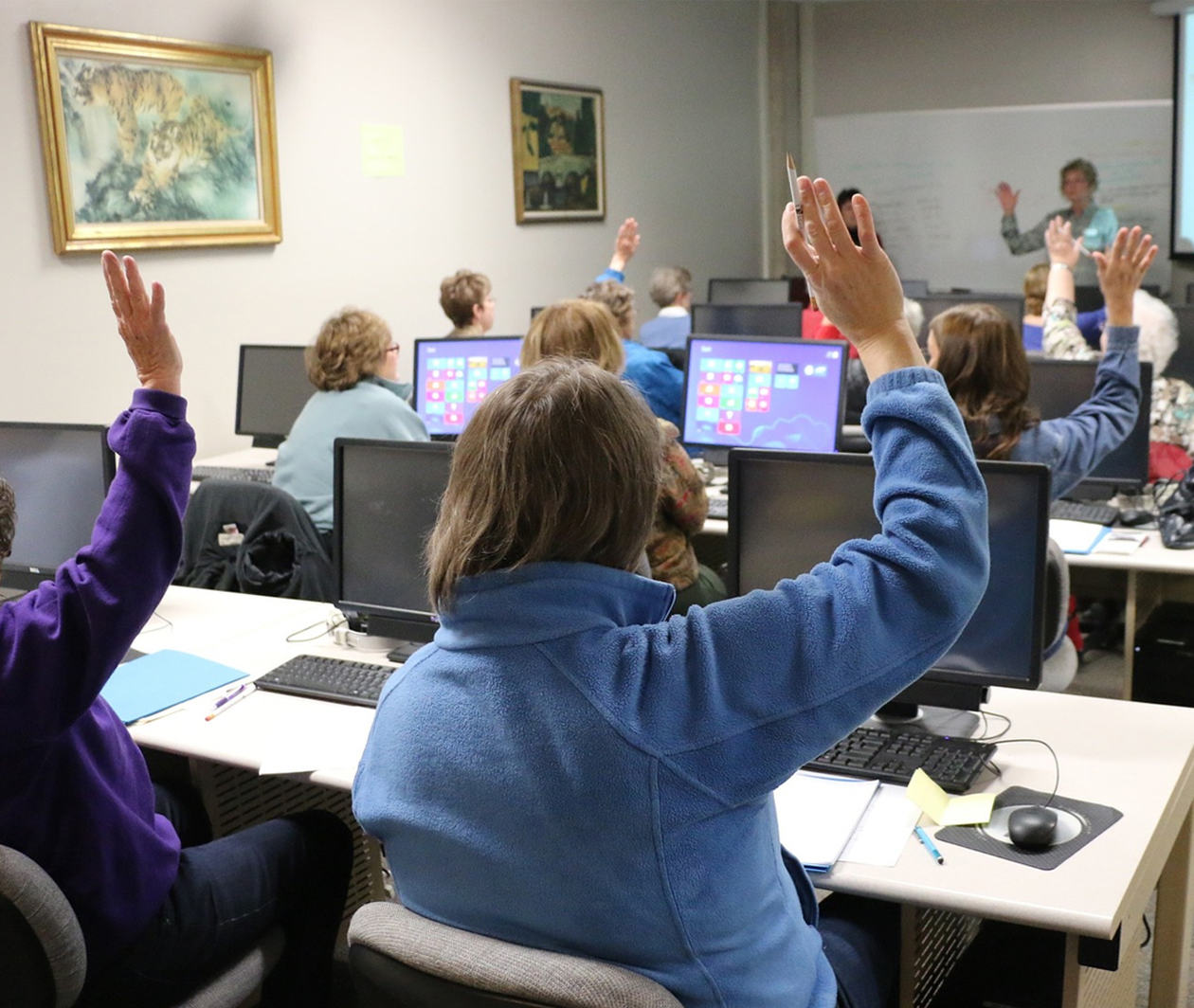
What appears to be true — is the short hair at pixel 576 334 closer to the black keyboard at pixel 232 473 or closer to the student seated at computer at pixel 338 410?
the student seated at computer at pixel 338 410

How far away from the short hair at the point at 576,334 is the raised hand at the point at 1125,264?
3.90 ft

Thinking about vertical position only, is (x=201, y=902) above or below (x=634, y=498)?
below

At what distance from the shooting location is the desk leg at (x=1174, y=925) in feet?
6.61

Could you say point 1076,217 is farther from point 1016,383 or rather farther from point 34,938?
point 34,938

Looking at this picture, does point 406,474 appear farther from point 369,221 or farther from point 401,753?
point 369,221

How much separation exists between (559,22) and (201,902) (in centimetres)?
592

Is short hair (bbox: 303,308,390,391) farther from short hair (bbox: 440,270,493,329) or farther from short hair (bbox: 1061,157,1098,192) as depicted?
short hair (bbox: 1061,157,1098,192)

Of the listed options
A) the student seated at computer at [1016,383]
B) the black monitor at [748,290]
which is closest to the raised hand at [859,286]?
the student seated at computer at [1016,383]

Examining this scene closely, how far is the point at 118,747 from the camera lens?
179cm

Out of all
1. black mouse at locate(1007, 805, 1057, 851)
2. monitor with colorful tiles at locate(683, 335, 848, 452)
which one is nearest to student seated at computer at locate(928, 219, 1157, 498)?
monitor with colorful tiles at locate(683, 335, 848, 452)

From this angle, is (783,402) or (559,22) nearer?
(783,402)

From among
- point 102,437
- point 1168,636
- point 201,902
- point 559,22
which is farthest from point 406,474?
point 559,22

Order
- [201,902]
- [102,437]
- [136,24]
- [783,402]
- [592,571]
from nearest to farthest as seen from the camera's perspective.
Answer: [592,571]
[201,902]
[102,437]
[783,402]
[136,24]

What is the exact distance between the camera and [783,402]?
13.1ft
